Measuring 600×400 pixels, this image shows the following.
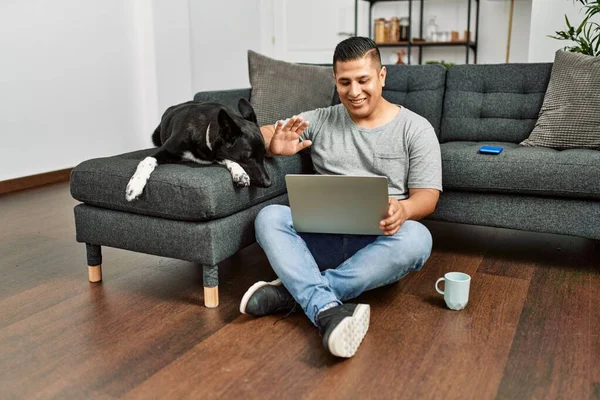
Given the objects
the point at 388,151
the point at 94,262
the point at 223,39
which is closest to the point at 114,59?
the point at 223,39

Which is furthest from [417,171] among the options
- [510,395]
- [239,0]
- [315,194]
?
[239,0]

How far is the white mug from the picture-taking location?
1.93 meters

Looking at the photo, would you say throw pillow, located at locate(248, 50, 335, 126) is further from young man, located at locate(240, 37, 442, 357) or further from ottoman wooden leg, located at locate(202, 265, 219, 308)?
ottoman wooden leg, located at locate(202, 265, 219, 308)

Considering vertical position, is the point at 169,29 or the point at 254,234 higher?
the point at 169,29

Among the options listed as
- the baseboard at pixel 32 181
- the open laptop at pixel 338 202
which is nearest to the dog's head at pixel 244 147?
the open laptop at pixel 338 202

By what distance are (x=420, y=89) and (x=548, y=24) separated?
253cm

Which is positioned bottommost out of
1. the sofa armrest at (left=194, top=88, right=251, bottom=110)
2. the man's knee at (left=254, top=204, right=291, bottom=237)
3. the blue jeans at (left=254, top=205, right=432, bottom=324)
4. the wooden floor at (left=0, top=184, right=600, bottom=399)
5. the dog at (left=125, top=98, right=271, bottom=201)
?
the wooden floor at (left=0, top=184, right=600, bottom=399)

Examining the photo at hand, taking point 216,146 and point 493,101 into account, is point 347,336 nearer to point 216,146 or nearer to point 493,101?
point 216,146

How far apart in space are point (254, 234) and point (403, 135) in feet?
2.15

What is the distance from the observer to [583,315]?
193 centimetres

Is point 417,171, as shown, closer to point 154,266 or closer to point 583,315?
point 583,315

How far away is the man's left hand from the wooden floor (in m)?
0.30

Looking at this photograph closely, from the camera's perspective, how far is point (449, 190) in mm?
2518

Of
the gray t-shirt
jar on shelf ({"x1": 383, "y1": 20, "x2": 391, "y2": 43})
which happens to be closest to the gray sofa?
the gray t-shirt
